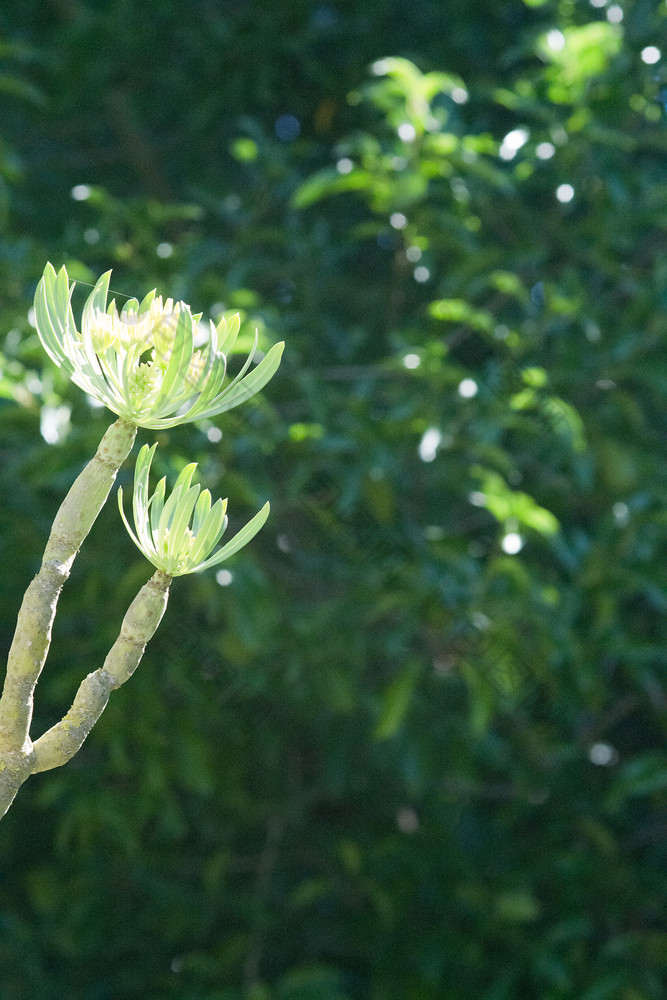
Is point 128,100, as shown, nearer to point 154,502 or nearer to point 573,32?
point 573,32

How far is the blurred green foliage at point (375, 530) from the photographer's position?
1.43 meters

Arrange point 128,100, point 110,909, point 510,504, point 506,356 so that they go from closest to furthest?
→ point 510,504, point 506,356, point 110,909, point 128,100

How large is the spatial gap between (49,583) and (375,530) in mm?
1170

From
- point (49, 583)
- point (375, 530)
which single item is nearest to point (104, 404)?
point (49, 583)

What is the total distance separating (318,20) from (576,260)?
2.21ft

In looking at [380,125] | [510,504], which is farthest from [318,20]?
[510,504]

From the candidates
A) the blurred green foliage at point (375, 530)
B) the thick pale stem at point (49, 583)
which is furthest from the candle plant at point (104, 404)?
the blurred green foliage at point (375, 530)

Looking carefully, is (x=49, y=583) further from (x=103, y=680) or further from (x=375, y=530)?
(x=375, y=530)

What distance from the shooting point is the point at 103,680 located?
14.7 inches

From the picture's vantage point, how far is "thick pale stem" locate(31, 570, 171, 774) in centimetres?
37

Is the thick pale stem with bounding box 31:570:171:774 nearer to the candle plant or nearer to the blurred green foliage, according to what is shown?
the candle plant

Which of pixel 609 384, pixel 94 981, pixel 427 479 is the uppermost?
pixel 609 384

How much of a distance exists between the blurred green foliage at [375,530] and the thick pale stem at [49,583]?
0.81 m

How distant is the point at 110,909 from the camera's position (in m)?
1.77
